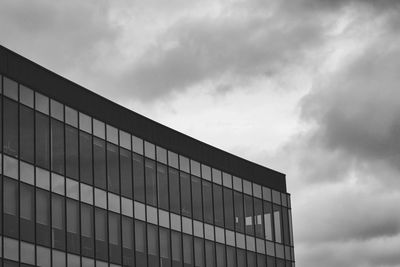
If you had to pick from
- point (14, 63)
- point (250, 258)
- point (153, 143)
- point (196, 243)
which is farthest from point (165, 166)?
point (14, 63)

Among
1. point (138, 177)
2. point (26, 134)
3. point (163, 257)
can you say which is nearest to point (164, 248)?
point (163, 257)

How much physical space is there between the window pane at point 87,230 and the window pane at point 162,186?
6.86m

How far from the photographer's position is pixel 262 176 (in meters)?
67.1

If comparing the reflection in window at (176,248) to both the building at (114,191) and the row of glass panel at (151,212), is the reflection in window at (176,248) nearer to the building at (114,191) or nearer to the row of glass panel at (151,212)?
the building at (114,191)

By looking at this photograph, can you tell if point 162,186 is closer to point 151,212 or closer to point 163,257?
point 151,212

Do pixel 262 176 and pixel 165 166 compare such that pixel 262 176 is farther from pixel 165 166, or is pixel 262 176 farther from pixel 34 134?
pixel 34 134

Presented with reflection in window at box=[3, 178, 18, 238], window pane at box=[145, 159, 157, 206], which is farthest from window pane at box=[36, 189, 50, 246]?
window pane at box=[145, 159, 157, 206]

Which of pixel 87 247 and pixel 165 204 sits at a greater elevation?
pixel 165 204

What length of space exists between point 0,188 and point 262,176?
27119mm

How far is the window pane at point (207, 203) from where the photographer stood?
60125 millimetres

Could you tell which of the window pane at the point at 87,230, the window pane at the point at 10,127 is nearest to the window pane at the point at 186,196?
the window pane at the point at 87,230

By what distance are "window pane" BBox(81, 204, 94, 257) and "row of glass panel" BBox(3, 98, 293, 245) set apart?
1605 mm

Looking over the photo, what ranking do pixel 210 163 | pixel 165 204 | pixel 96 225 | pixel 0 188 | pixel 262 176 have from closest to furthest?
1. pixel 0 188
2. pixel 96 225
3. pixel 165 204
4. pixel 210 163
5. pixel 262 176

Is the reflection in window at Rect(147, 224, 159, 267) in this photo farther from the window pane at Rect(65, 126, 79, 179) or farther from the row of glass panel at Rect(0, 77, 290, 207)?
the window pane at Rect(65, 126, 79, 179)
